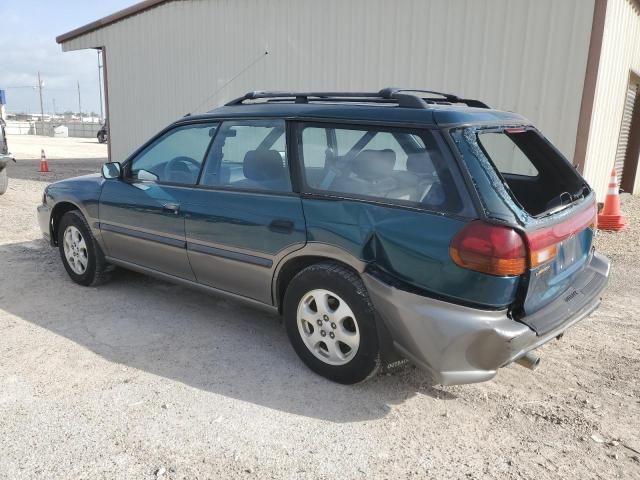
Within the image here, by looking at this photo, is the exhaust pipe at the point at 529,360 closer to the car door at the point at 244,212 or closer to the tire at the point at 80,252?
the car door at the point at 244,212

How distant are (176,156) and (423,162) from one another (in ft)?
6.91

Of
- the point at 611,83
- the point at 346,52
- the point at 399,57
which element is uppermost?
the point at 346,52

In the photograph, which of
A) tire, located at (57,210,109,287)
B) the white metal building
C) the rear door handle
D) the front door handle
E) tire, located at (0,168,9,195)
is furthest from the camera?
tire, located at (0,168,9,195)

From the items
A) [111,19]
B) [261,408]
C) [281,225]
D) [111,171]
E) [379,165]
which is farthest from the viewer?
[111,19]

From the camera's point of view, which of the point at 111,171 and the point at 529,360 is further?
the point at 111,171

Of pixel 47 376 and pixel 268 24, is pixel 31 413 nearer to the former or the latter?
pixel 47 376

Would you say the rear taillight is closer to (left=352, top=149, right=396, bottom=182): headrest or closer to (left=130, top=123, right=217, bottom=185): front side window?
(left=352, top=149, right=396, bottom=182): headrest

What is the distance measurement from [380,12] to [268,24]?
2.55 m

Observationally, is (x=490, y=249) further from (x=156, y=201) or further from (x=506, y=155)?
(x=156, y=201)

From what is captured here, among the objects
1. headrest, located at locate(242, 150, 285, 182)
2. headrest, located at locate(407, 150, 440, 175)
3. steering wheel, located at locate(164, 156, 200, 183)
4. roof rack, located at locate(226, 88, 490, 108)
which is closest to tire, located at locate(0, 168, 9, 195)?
steering wheel, located at locate(164, 156, 200, 183)

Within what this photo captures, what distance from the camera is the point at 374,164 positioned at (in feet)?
10.3

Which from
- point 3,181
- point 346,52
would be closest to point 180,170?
point 346,52

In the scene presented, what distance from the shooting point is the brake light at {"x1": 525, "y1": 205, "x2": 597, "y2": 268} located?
2.66 m

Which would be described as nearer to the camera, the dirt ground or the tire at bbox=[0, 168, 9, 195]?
the dirt ground
